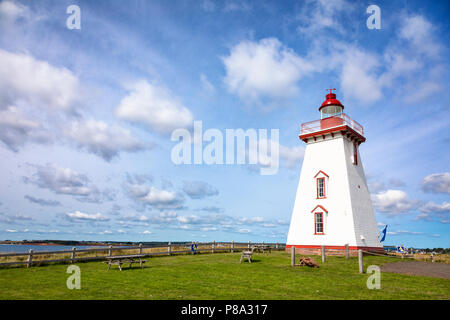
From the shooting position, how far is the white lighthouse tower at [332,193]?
24.9 m

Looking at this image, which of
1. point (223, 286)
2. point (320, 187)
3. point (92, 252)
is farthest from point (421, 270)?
point (92, 252)

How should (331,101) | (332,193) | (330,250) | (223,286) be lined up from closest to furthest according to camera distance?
(223,286) < (330,250) < (332,193) < (331,101)

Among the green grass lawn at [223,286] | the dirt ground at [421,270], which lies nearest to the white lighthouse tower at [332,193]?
the dirt ground at [421,270]

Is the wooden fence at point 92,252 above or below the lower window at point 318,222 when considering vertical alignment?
below

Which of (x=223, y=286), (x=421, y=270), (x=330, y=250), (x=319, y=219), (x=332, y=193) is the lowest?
(x=421, y=270)

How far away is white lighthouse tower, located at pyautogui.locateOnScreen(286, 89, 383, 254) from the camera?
2494 cm

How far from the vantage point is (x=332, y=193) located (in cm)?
2598

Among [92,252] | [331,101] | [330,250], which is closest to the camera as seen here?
[92,252]

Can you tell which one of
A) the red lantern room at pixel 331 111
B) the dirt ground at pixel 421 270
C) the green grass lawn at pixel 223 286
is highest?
the red lantern room at pixel 331 111

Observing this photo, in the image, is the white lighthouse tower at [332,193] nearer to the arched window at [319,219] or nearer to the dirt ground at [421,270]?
the arched window at [319,219]

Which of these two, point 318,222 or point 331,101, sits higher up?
point 331,101

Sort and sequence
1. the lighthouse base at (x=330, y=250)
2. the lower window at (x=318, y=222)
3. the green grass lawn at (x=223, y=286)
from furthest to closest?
the lower window at (x=318, y=222), the lighthouse base at (x=330, y=250), the green grass lawn at (x=223, y=286)

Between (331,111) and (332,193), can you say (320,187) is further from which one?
(331,111)

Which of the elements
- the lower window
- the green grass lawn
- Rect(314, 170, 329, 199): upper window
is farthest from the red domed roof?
the green grass lawn
